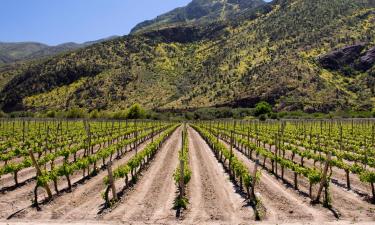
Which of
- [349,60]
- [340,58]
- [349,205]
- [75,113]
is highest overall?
[340,58]

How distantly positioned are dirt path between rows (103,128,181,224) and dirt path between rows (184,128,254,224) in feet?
2.82

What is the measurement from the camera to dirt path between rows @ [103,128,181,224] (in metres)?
14.5

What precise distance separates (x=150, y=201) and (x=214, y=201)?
8.24 feet

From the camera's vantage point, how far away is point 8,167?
1875 centimetres

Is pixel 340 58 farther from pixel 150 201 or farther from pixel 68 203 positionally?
pixel 68 203

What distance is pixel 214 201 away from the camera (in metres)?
16.7

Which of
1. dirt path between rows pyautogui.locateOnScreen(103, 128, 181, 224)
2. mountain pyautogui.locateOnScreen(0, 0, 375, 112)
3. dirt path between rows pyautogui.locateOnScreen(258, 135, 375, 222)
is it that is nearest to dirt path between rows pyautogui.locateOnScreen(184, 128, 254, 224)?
dirt path between rows pyautogui.locateOnScreen(103, 128, 181, 224)

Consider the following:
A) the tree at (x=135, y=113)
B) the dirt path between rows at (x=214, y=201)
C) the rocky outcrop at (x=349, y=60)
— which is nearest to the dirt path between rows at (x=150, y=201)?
the dirt path between rows at (x=214, y=201)

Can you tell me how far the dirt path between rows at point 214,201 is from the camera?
14445 mm

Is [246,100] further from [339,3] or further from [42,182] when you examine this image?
[42,182]

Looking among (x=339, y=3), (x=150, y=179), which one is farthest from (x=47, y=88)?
(x=150, y=179)

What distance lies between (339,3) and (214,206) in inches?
5803

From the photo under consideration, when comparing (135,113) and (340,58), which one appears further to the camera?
(340,58)

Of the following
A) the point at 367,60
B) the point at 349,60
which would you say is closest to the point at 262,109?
the point at 349,60
